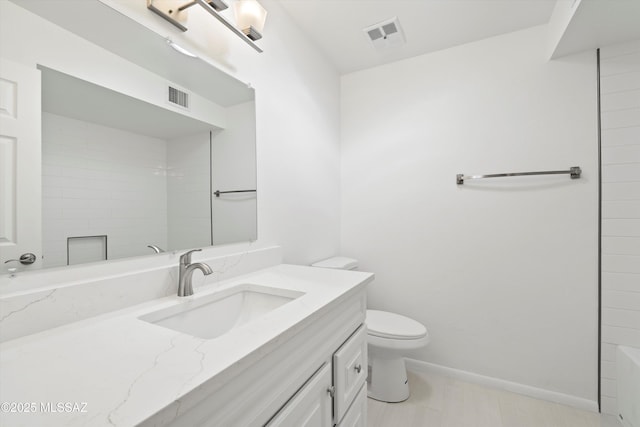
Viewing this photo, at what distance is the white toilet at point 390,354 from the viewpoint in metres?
1.59

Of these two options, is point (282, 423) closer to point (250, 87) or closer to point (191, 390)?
point (191, 390)

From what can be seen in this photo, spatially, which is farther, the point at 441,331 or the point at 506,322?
the point at 441,331

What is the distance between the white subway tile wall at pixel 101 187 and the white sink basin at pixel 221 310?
0.77 ft

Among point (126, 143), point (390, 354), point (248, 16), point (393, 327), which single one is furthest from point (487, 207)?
point (126, 143)

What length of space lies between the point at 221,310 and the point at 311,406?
1.41ft

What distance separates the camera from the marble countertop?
39 centimetres

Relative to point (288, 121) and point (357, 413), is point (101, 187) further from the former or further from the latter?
point (357, 413)

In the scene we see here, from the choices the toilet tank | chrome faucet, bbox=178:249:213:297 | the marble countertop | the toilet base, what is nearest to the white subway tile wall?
chrome faucet, bbox=178:249:213:297

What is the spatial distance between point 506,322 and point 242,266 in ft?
5.45

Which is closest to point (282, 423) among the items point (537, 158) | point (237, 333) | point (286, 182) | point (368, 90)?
point (237, 333)

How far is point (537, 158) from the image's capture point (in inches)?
66.8

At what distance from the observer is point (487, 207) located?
1.81 metres

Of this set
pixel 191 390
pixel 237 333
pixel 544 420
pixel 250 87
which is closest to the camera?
pixel 191 390

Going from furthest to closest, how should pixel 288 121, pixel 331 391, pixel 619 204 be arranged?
pixel 288 121 → pixel 619 204 → pixel 331 391
